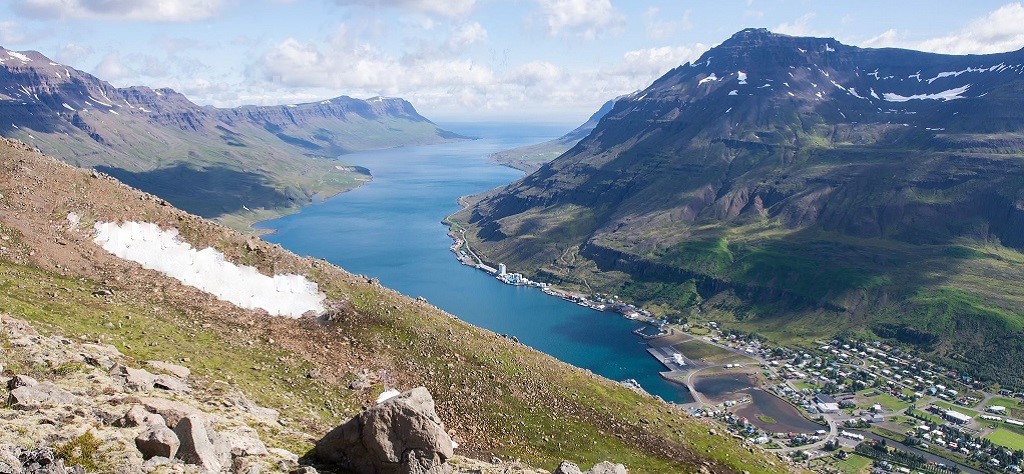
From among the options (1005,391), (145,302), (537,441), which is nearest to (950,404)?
(1005,391)

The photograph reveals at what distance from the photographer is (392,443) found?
22.4 m

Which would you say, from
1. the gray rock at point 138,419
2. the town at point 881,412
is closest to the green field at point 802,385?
the town at point 881,412

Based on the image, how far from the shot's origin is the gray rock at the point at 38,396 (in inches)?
777

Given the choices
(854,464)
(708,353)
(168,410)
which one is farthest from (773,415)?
(168,410)

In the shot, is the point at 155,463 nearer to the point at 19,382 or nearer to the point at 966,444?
the point at 19,382

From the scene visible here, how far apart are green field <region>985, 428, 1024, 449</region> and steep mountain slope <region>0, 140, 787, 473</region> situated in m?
113

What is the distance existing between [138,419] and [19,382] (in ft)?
16.2

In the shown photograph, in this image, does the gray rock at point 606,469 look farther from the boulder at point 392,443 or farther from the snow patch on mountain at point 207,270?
the snow patch on mountain at point 207,270

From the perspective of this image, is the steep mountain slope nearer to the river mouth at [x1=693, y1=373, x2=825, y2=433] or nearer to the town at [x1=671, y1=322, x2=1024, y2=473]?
the town at [x1=671, y1=322, x2=1024, y2=473]

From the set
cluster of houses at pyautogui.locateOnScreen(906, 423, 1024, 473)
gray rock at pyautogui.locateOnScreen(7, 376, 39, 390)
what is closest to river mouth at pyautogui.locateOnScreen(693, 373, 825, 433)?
cluster of houses at pyautogui.locateOnScreen(906, 423, 1024, 473)

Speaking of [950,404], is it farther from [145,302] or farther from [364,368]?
[145,302]

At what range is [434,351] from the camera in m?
45.5

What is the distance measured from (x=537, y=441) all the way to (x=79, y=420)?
24892mm

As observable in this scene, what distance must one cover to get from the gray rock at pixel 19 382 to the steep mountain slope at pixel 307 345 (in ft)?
26.9
